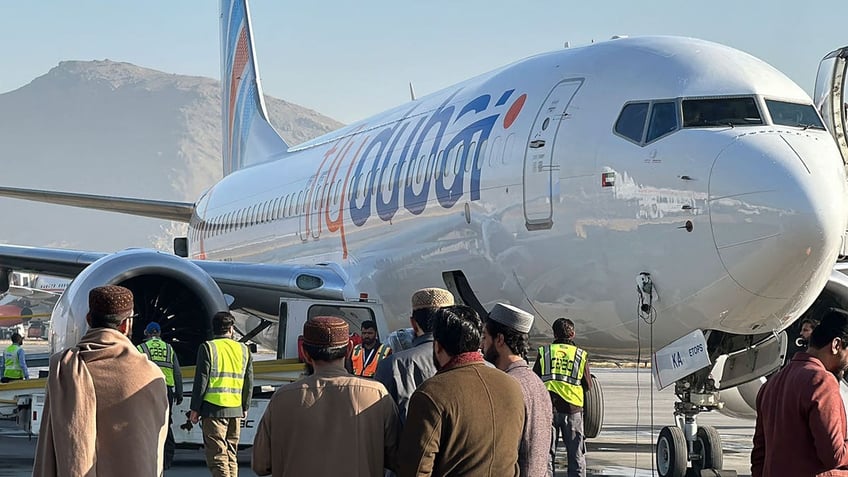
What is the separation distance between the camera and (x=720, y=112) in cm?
875

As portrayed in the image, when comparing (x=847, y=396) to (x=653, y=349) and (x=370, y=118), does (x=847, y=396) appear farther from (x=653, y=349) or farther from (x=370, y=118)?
(x=370, y=118)

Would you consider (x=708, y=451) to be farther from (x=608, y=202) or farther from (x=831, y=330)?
(x=831, y=330)

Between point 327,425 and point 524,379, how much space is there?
929mm

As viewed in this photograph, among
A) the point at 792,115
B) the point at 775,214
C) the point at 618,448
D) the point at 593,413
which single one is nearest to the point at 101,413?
the point at 775,214

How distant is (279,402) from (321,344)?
26 centimetres

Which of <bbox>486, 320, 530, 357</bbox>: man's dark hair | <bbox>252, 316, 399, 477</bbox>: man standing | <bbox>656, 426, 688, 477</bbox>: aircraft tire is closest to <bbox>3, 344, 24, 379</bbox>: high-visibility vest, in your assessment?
<bbox>656, 426, 688, 477</bbox>: aircraft tire

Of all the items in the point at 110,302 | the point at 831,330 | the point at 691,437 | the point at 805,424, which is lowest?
the point at 691,437

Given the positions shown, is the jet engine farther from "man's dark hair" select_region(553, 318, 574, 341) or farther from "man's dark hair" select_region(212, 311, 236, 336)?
"man's dark hair" select_region(212, 311, 236, 336)

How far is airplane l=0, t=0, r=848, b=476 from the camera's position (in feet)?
26.6

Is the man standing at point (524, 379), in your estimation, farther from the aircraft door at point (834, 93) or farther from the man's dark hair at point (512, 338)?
the aircraft door at point (834, 93)

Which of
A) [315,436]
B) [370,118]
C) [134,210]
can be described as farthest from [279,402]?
[134,210]

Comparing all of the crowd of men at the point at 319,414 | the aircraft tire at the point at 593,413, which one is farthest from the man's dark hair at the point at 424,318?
the aircraft tire at the point at 593,413

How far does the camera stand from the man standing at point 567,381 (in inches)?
353

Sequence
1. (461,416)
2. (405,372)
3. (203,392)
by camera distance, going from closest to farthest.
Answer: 1. (461,416)
2. (405,372)
3. (203,392)
